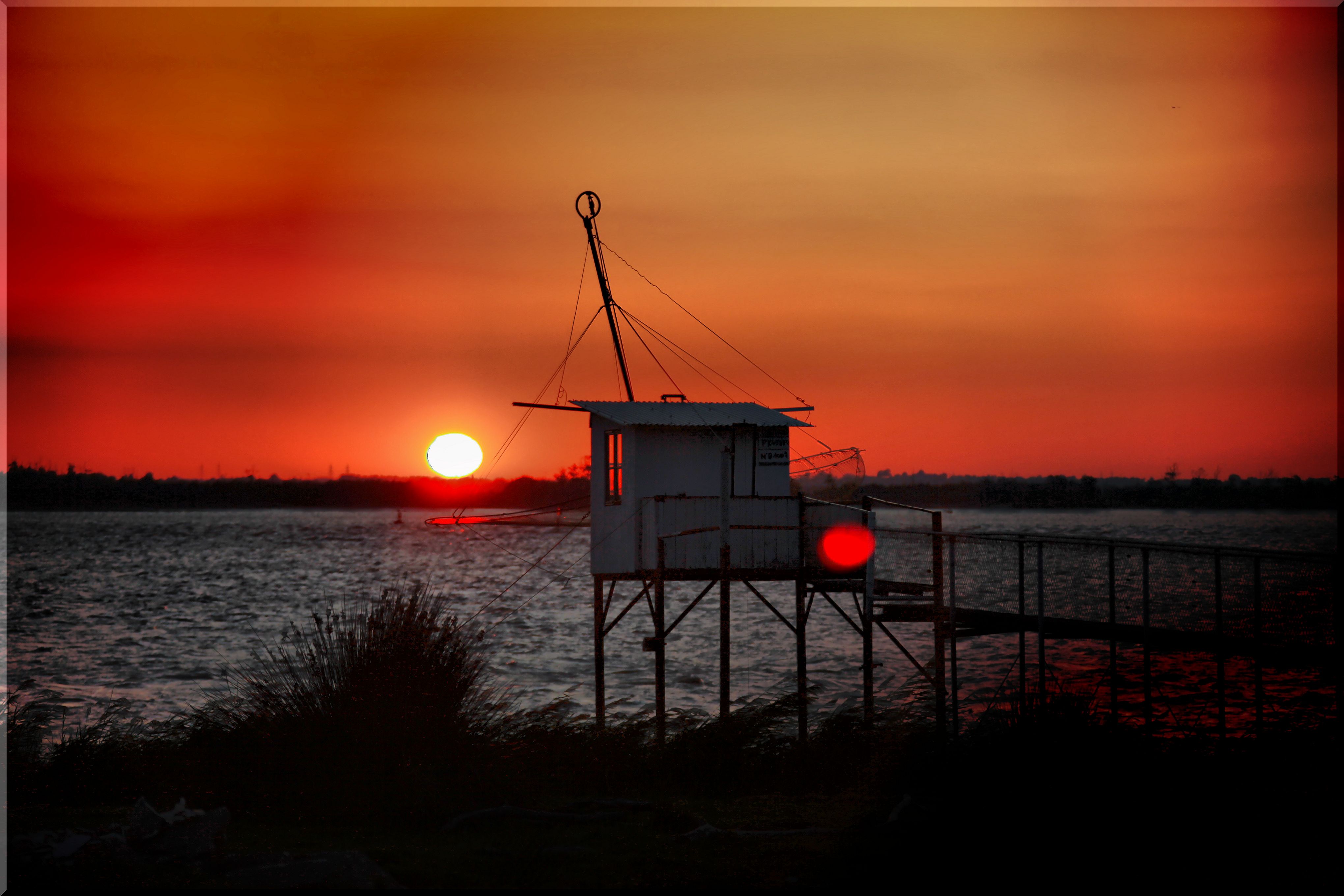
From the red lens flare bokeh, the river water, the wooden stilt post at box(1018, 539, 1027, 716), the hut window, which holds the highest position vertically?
the hut window

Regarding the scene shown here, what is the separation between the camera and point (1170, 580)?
85812 mm

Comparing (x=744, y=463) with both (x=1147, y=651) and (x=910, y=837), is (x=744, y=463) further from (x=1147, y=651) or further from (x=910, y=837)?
(x=910, y=837)

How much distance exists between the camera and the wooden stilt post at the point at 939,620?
21047 millimetres

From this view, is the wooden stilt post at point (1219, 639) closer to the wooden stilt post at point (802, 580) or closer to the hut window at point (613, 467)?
the wooden stilt post at point (802, 580)

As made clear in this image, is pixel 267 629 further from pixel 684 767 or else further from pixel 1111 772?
pixel 1111 772

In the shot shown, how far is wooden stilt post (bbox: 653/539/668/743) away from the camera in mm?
22906

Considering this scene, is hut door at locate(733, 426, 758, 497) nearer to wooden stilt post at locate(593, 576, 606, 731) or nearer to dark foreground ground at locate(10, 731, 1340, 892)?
wooden stilt post at locate(593, 576, 606, 731)

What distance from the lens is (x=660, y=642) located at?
25.5m

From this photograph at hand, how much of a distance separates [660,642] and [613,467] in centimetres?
447

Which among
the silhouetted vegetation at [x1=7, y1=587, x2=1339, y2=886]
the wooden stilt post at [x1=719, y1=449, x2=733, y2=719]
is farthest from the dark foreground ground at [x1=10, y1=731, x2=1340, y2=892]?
the wooden stilt post at [x1=719, y1=449, x2=733, y2=719]

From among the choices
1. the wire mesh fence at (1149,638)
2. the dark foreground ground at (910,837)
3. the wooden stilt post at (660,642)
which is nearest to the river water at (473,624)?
the wire mesh fence at (1149,638)

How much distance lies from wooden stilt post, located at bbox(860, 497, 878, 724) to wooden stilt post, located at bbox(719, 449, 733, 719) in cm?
293

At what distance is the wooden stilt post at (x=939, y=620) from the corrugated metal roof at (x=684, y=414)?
4.46m

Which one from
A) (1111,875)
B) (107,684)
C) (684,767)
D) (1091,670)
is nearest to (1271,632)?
(1111,875)
